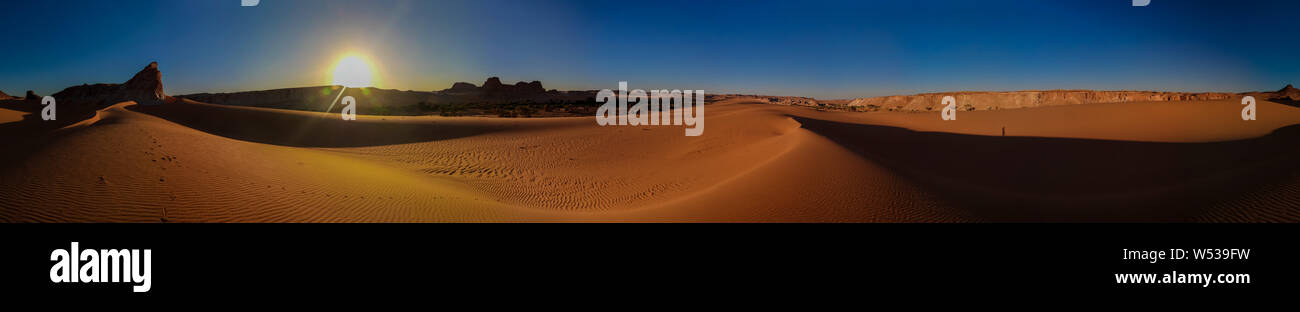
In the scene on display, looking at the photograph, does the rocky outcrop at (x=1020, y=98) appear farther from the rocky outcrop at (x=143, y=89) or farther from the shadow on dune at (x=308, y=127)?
the rocky outcrop at (x=143, y=89)

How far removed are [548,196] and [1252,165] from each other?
13113mm

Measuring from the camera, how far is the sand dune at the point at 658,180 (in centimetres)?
466

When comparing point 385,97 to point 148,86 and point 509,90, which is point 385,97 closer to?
point 509,90

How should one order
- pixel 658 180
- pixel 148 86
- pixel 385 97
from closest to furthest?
pixel 658 180 → pixel 148 86 → pixel 385 97

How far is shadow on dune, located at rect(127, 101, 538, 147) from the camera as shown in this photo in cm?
1612

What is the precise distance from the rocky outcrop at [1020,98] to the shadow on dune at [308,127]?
64.7m

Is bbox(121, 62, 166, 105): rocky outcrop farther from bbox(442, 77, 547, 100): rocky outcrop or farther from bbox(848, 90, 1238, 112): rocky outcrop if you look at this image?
bbox(848, 90, 1238, 112): rocky outcrop

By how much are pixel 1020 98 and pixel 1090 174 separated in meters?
99.1

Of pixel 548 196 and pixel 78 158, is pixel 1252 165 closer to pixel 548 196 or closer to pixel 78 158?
pixel 548 196

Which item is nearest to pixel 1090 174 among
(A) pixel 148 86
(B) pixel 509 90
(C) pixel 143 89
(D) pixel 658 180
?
(D) pixel 658 180

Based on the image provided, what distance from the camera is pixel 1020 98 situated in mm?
79250

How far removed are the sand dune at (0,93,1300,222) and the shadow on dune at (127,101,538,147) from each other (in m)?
1.77
